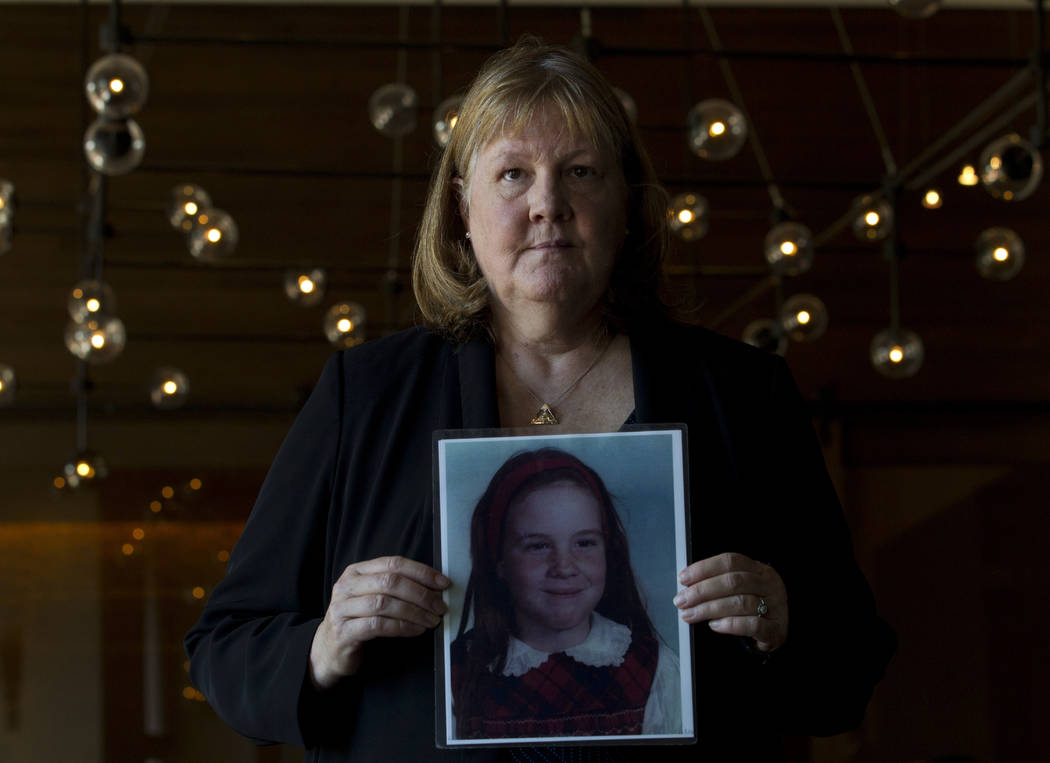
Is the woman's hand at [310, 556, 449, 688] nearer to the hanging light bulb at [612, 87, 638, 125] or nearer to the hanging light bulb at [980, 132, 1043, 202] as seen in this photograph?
the hanging light bulb at [612, 87, 638, 125]

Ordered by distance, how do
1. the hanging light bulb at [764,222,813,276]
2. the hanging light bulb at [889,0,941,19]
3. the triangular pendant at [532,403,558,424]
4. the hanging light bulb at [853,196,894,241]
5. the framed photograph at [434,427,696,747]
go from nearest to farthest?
the framed photograph at [434,427,696,747] < the triangular pendant at [532,403,558,424] < the hanging light bulb at [889,0,941,19] < the hanging light bulb at [764,222,813,276] < the hanging light bulb at [853,196,894,241]

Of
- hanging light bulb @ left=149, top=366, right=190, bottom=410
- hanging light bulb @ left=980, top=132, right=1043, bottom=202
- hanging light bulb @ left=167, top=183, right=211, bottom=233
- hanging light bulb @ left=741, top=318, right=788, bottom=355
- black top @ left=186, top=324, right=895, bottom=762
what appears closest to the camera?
black top @ left=186, top=324, right=895, bottom=762

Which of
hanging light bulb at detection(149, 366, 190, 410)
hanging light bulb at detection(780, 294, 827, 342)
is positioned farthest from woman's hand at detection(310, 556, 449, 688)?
hanging light bulb at detection(149, 366, 190, 410)

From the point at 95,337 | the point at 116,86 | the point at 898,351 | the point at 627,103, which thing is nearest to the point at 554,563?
the point at 627,103

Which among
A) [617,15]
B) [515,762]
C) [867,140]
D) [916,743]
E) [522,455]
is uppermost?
[617,15]

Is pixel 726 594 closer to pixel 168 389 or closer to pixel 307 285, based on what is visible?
pixel 307 285

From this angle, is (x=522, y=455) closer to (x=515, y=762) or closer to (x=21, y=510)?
(x=515, y=762)

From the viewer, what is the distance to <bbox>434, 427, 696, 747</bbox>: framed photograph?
1.56m

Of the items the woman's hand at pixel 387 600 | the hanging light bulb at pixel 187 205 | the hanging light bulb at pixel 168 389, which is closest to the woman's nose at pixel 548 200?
the woman's hand at pixel 387 600

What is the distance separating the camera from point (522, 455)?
5.28ft

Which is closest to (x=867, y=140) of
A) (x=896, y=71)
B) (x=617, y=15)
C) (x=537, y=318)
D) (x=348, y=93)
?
(x=896, y=71)

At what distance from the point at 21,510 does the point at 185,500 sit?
98cm

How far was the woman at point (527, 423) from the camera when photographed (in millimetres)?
1685

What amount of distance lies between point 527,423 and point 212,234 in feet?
13.5
